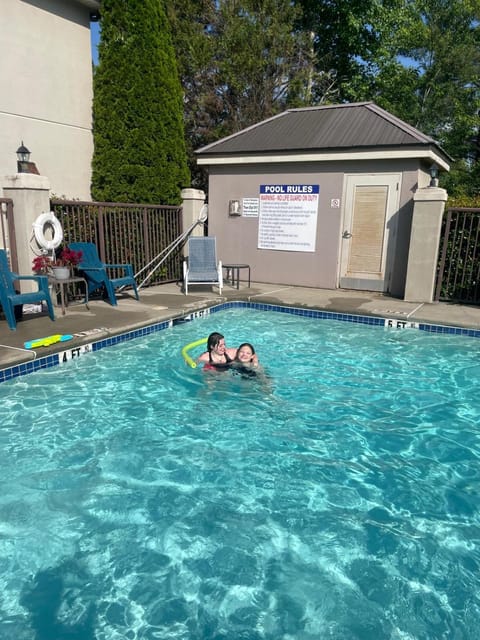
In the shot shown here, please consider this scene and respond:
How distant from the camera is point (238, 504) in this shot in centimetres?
327

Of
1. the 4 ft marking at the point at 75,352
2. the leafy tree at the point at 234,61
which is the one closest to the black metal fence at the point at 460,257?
the 4 ft marking at the point at 75,352

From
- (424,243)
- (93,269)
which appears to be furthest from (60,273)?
(424,243)

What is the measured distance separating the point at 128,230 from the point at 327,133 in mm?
4915

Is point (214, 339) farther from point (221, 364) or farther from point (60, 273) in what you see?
point (60, 273)

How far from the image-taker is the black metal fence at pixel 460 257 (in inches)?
347

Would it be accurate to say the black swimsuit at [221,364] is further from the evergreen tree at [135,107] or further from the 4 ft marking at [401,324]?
the evergreen tree at [135,107]

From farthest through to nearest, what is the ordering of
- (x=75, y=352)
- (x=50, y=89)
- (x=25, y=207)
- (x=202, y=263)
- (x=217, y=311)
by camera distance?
1. (x=50, y=89)
2. (x=202, y=263)
3. (x=217, y=311)
4. (x=25, y=207)
5. (x=75, y=352)

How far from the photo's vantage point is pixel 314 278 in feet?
34.8

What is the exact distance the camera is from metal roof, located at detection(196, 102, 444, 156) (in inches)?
373

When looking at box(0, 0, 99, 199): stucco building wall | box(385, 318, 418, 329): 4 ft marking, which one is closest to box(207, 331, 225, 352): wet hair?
box(385, 318, 418, 329): 4 ft marking

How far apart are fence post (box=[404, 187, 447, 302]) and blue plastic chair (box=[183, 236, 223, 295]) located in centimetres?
381

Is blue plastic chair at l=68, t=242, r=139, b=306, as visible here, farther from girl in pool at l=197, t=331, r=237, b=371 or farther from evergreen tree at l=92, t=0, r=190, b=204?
evergreen tree at l=92, t=0, r=190, b=204

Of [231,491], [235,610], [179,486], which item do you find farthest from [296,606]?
[179,486]

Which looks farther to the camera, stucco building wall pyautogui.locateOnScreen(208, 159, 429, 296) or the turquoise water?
stucco building wall pyautogui.locateOnScreen(208, 159, 429, 296)
